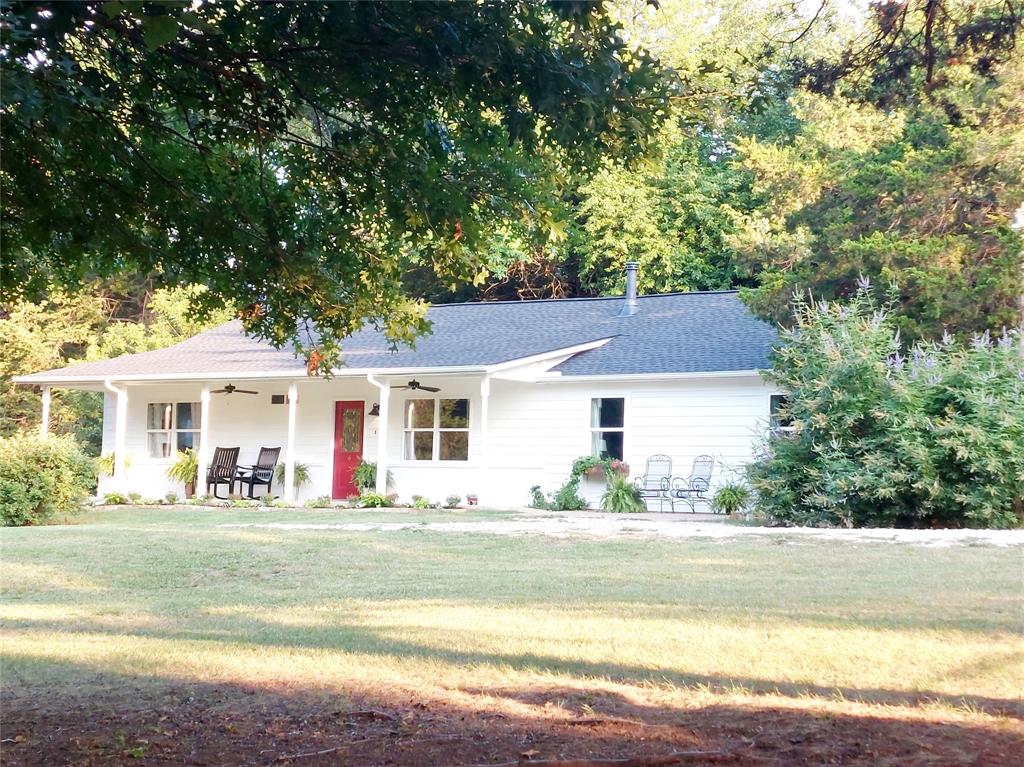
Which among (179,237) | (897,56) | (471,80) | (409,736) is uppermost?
(897,56)

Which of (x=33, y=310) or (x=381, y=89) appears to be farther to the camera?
(x=33, y=310)

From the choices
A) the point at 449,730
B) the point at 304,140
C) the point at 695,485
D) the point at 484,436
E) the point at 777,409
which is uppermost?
the point at 304,140

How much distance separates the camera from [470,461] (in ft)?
72.5

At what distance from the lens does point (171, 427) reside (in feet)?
85.1

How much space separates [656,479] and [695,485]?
30.2 inches

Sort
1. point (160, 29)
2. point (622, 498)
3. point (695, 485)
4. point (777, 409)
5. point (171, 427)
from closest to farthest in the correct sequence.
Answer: point (160, 29) < point (777, 409) < point (622, 498) < point (695, 485) < point (171, 427)

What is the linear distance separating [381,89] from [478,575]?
5.55 metres

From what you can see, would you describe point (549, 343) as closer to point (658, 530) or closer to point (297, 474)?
point (297, 474)

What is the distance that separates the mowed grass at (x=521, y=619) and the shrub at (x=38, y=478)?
3.96 metres

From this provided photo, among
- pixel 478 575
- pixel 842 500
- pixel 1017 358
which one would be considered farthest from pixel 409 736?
pixel 1017 358

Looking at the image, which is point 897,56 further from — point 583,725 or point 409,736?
point 409,736

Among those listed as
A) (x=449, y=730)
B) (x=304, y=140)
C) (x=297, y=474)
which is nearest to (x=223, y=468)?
(x=297, y=474)

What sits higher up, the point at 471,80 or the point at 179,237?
the point at 471,80

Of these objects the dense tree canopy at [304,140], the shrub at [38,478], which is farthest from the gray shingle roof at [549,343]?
the dense tree canopy at [304,140]
